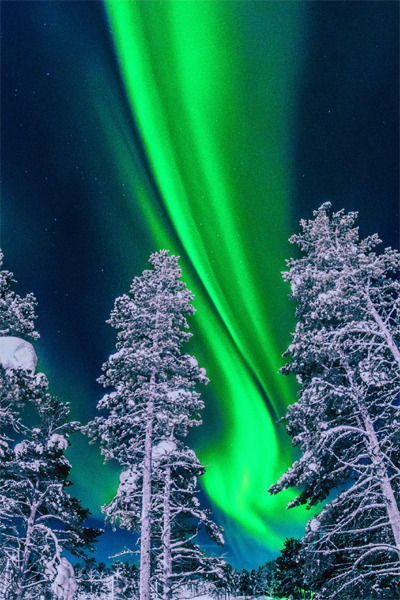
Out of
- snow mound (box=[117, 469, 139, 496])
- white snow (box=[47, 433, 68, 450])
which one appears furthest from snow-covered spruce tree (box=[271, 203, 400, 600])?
white snow (box=[47, 433, 68, 450])

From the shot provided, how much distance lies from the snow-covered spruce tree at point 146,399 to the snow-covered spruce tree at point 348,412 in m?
4.07

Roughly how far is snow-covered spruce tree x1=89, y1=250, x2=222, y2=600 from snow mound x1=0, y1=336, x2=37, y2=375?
3872 millimetres

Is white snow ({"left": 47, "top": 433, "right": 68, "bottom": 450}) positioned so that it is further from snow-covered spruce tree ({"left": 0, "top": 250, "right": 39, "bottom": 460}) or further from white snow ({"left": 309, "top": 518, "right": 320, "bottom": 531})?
white snow ({"left": 309, "top": 518, "right": 320, "bottom": 531})

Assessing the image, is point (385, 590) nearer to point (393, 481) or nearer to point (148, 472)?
point (393, 481)

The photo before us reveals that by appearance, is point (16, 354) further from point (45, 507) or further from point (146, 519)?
point (45, 507)

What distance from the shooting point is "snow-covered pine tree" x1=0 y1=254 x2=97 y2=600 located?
11.8m

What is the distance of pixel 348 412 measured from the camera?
1228 centimetres

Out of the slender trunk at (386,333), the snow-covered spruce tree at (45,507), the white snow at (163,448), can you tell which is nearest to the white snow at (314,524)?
the white snow at (163,448)

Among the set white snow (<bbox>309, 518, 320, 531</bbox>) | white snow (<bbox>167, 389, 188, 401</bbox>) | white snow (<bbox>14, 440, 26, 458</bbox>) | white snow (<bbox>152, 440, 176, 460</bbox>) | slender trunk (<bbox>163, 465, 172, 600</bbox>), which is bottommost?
white snow (<bbox>309, 518, 320, 531</bbox>)

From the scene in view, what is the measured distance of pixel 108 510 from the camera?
1216 centimetres

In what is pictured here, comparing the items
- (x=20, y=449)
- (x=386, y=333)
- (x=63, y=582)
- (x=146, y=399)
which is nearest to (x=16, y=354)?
(x=146, y=399)

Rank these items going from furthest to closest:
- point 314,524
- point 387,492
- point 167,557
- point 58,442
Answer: point 58,442, point 167,557, point 314,524, point 387,492

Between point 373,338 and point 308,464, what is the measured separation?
4.50 m

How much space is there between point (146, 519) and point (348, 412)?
7395 mm
